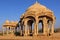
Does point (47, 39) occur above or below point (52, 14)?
below

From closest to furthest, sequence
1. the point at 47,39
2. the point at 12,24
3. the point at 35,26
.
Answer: the point at 47,39 < the point at 35,26 < the point at 12,24

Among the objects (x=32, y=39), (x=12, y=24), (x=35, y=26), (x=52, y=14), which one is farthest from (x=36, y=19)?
(x=12, y=24)

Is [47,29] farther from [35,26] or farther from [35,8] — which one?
[35,8]

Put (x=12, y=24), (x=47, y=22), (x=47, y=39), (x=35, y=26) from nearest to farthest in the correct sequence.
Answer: (x=47, y=39)
(x=35, y=26)
(x=47, y=22)
(x=12, y=24)

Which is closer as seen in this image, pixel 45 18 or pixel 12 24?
pixel 45 18

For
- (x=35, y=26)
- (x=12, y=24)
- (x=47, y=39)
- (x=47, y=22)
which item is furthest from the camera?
(x=12, y=24)

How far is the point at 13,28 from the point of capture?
40.6m

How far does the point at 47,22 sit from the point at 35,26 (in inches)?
137

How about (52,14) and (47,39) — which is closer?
(47,39)

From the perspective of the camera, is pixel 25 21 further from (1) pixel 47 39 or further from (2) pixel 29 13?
(1) pixel 47 39

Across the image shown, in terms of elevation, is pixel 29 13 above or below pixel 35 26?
above

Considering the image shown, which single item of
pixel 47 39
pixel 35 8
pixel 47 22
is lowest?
pixel 47 39

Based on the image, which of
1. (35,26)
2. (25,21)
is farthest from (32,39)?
(25,21)

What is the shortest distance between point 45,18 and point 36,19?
155 centimetres
